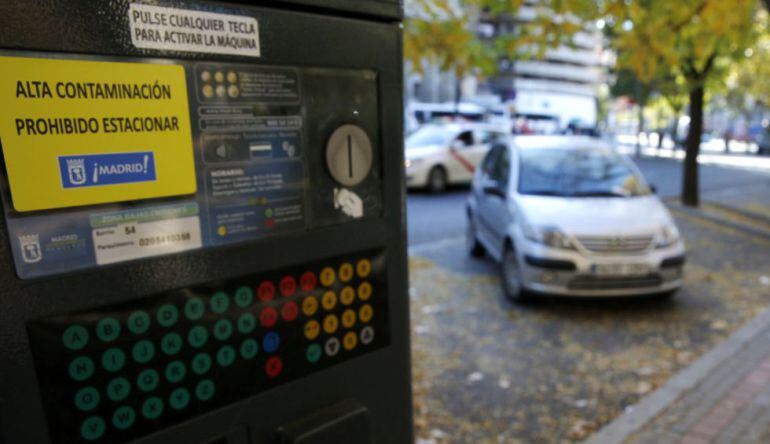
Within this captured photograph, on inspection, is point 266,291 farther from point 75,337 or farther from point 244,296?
point 75,337

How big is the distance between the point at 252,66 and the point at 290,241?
11.9 inches

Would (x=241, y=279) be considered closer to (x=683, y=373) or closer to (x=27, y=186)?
(x=27, y=186)

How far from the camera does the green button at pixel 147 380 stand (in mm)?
870

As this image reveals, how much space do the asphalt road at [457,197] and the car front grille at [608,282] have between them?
330cm

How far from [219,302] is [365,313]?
0.31 meters

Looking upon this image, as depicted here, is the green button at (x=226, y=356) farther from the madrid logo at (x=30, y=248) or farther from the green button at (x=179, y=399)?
the madrid logo at (x=30, y=248)

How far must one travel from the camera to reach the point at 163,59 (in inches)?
33.1

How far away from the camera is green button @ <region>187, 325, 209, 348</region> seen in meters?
0.91

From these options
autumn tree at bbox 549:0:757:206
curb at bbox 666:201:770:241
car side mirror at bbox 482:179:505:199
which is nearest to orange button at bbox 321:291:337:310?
autumn tree at bbox 549:0:757:206

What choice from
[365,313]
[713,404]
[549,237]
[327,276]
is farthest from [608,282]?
[327,276]

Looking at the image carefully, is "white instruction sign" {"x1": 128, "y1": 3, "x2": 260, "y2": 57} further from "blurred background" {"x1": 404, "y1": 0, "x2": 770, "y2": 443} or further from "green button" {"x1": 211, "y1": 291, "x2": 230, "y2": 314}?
"blurred background" {"x1": 404, "y1": 0, "x2": 770, "y2": 443}

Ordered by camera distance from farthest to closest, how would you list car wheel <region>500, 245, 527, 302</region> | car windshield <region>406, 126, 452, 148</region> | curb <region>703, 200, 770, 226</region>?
car windshield <region>406, 126, 452, 148</region>
curb <region>703, 200, 770, 226</region>
car wheel <region>500, 245, 527, 302</region>

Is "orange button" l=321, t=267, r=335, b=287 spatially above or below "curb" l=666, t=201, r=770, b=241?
above

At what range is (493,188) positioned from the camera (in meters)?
6.29
